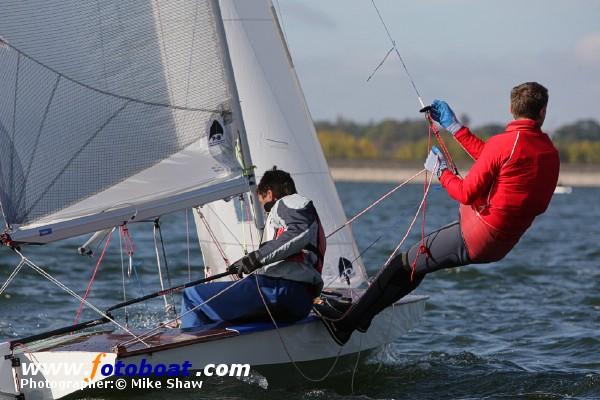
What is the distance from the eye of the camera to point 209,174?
568 centimetres

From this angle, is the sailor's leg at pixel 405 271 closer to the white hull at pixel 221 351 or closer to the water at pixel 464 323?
the white hull at pixel 221 351

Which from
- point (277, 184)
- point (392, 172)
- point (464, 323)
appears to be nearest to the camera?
point (277, 184)

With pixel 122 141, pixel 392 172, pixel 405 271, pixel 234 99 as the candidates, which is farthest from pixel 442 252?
pixel 392 172

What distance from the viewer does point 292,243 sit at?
17.0 feet

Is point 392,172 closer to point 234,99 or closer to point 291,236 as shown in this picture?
point 234,99

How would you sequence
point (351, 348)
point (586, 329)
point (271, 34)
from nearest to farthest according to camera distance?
point (351, 348) → point (271, 34) → point (586, 329)

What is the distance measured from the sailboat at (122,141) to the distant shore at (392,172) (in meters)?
61.8

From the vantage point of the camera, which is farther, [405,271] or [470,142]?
[405,271]

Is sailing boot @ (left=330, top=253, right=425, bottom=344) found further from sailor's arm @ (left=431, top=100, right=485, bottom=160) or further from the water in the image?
sailor's arm @ (left=431, top=100, right=485, bottom=160)

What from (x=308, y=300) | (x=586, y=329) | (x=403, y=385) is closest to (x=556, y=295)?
(x=586, y=329)

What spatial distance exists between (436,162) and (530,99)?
0.53 m

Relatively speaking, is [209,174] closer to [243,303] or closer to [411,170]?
[243,303]

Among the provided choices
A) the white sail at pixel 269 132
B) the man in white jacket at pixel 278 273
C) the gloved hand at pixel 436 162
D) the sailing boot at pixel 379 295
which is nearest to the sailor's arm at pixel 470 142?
the gloved hand at pixel 436 162

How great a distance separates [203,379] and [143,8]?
1922mm
